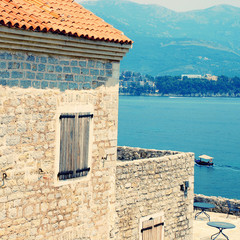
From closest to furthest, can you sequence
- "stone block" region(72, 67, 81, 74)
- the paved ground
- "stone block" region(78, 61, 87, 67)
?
"stone block" region(72, 67, 81, 74)
"stone block" region(78, 61, 87, 67)
the paved ground

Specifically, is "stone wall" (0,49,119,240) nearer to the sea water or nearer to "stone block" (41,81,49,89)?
"stone block" (41,81,49,89)

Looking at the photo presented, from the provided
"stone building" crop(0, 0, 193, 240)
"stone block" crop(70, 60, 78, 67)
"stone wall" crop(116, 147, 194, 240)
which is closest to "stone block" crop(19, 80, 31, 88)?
"stone building" crop(0, 0, 193, 240)

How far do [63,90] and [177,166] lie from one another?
554cm

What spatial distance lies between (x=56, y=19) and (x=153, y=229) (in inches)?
247

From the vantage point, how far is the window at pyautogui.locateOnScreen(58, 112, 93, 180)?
377 inches

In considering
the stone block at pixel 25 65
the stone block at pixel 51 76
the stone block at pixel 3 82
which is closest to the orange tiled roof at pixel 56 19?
the stone block at pixel 25 65

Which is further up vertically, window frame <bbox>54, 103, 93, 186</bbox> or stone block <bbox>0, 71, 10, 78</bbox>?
stone block <bbox>0, 71, 10, 78</bbox>

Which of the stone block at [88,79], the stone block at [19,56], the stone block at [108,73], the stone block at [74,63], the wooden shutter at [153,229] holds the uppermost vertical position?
the stone block at [19,56]

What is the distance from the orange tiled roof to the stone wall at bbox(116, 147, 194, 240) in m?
3.32

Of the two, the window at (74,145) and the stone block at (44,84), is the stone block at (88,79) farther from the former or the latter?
the stone block at (44,84)

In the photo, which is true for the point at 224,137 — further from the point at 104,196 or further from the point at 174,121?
the point at 104,196

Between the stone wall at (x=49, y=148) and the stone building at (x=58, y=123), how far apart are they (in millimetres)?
18

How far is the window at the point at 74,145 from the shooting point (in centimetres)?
958

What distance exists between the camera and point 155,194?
13047 millimetres
